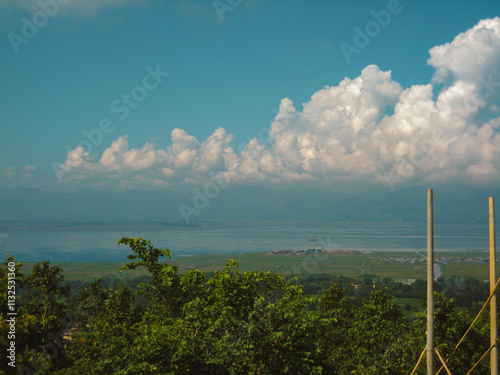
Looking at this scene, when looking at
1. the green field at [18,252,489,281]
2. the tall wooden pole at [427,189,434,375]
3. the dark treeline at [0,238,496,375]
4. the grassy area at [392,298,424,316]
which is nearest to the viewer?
the tall wooden pole at [427,189,434,375]

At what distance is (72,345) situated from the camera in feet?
34.2

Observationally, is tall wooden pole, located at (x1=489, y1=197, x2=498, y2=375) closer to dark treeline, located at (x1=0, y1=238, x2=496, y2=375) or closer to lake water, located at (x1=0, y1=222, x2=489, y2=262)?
dark treeline, located at (x1=0, y1=238, x2=496, y2=375)

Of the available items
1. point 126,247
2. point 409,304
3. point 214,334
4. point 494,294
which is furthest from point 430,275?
point 126,247

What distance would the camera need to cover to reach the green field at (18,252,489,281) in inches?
1903

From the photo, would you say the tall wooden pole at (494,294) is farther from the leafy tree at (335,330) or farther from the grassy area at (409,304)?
the grassy area at (409,304)

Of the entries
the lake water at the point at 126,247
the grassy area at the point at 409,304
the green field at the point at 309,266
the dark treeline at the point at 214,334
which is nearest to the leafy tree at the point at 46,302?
the dark treeline at the point at 214,334

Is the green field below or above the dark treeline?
below

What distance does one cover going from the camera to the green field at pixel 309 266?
4833 cm

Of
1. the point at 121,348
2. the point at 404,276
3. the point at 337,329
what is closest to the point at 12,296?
the point at 121,348

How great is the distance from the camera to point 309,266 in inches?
2665

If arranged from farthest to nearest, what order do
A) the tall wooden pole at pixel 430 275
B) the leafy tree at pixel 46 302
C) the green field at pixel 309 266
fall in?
the green field at pixel 309 266
the leafy tree at pixel 46 302
the tall wooden pole at pixel 430 275

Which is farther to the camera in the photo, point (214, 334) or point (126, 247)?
point (126, 247)

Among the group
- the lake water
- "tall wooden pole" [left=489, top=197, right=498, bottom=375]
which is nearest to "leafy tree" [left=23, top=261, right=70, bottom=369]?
"tall wooden pole" [left=489, top=197, right=498, bottom=375]

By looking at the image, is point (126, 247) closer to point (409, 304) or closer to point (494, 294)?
point (409, 304)
